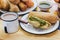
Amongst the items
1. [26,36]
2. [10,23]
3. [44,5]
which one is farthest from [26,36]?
[44,5]

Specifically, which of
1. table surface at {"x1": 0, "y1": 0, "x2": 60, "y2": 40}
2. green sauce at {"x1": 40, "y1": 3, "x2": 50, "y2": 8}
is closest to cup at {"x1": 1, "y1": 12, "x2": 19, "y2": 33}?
table surface at {"x1": 0, "y1": 0, "x2": 60, "y2": 40}

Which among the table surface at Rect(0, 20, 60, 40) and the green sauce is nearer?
the table surface at Rect(0, 20, 60, 40)

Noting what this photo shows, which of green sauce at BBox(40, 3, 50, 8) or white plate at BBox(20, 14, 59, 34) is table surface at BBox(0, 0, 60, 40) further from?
green sauce at BBox(40, 3, 50, 8)

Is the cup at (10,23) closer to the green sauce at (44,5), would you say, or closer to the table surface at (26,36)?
the table surface at (26,36)

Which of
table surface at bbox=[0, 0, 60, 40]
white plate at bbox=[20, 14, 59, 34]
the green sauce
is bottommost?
table surface at bbox=[0, 0, 60, 40]

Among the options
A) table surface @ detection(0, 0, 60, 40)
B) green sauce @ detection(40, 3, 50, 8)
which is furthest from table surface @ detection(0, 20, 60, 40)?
green sauce @ detection(40, 3, 50, 8)

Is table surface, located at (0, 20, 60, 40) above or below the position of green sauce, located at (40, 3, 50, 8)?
below

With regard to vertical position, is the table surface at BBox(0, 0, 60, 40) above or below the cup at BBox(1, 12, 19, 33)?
below

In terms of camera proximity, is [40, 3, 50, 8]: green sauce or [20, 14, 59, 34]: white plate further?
[40, 3, 50, 8]: green sauce

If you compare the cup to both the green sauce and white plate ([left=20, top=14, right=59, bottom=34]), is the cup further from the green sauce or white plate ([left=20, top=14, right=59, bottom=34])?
the green sauce
